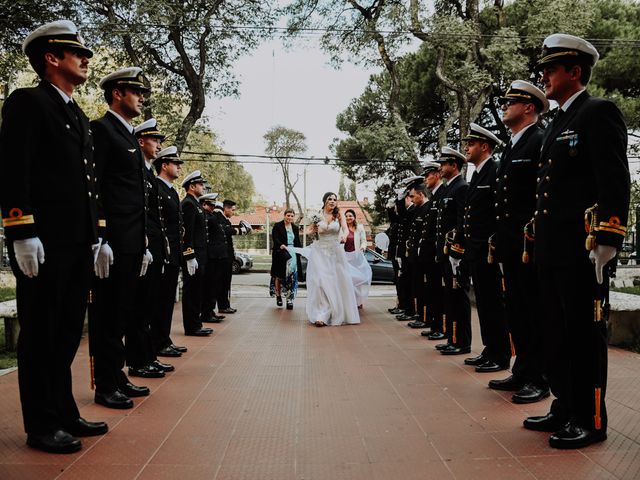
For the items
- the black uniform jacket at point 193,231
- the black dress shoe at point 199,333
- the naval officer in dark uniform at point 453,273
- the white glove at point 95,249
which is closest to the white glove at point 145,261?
the white glove at point 95,249

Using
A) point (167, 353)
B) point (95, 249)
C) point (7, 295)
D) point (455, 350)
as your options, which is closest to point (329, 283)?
point (455, 350)

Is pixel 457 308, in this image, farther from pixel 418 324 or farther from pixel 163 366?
pixel 163 366

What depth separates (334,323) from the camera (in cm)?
893

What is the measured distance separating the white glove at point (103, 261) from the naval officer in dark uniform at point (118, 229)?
0.28m

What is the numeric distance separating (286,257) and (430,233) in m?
4.01

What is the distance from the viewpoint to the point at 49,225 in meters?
3.28

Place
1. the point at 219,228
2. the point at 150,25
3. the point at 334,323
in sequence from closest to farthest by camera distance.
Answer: the point at 334,323 → the point at 219,228 → the point at 150,25

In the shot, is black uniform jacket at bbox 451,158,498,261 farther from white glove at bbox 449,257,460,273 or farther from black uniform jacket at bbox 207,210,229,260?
black uniform jacket at bbox 207,210,229,260

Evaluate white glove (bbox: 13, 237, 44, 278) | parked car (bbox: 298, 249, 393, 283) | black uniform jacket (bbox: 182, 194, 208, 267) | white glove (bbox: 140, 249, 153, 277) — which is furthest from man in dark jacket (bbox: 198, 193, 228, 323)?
parked car (bbox: 298, 249, 393, 283)

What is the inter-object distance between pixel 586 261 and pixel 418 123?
21.2 meters

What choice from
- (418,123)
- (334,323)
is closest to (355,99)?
(418,123)

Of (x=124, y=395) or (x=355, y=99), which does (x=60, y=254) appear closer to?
(x=124, y=395)

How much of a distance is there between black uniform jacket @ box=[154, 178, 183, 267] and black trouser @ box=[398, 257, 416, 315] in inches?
166

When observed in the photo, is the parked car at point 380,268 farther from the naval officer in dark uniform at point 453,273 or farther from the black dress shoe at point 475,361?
the black dress shoe at point 475,361
